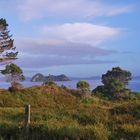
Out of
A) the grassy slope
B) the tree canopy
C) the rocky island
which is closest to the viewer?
the grassy slope

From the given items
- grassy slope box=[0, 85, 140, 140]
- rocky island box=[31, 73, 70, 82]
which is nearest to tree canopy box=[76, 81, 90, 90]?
rocky island box=[31, 73, 70, 82]

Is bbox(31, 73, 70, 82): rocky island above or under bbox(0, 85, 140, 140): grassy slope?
above

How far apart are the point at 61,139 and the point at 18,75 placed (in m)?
42.5

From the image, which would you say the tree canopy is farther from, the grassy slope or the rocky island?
the grassy slope

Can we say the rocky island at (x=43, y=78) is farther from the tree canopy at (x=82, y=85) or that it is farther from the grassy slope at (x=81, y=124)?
the grassy slope at (x=81, y=124)

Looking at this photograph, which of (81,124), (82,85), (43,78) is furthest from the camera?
(43,78)

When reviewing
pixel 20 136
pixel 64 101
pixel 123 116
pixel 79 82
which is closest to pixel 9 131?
pixel 20 136

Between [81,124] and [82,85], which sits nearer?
[81,124]

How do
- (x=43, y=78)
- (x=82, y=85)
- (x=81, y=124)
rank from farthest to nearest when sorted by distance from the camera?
(x=43, y=78) < (x=82, y=85) < (x=81, y=124)

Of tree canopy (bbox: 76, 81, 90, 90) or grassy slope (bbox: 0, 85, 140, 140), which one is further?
tree canopy (bbox: 76, 81, 90, 90)

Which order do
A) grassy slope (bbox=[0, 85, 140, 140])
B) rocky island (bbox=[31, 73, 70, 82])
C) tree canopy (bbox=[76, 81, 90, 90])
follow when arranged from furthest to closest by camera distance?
1. rocky island (bbox=[31, 73, 70, 82])
2. tree canopy (bbox=[76, 81, 90, 90])
3. grassy slope (bbox=[0, 85, 140, 140])

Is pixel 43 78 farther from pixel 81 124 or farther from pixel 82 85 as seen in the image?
pixel 81 124

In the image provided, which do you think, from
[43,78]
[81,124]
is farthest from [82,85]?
[81,124]

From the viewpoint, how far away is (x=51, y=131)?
60.5 feet
